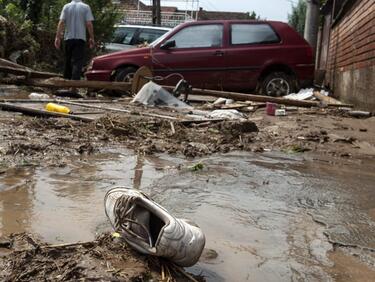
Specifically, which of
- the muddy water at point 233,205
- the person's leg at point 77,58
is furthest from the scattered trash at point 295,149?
the person's leg at point 77,58

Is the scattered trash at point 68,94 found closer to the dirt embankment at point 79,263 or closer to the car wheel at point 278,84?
the car wheel at point 278,84

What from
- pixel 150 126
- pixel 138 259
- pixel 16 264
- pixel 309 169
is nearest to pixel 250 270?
pixel 138 259

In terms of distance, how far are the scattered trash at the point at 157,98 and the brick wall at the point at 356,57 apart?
2.96m

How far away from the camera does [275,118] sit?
845cm

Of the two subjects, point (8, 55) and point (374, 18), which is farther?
point (8, 55)

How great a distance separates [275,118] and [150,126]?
9.15 feet

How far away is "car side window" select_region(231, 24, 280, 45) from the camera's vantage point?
11406 mm

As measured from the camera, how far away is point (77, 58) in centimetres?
1067

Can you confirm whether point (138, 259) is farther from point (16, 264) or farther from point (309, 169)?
point (309, 169)

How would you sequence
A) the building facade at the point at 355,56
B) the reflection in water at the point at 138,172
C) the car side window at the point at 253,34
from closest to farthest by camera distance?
the reflection in water at the point at 138,172
the building facade at the point at 355,56
the car side window at the point at 253,34

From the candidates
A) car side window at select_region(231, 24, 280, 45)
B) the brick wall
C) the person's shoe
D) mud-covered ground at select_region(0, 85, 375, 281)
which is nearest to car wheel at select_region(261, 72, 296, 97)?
car side window at select_region(231, 24, 280, 45)

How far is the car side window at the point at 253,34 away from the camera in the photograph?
1141 cm

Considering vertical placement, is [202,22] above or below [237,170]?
above

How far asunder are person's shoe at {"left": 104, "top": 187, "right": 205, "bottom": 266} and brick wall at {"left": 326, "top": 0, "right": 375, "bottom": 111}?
22.4ft
